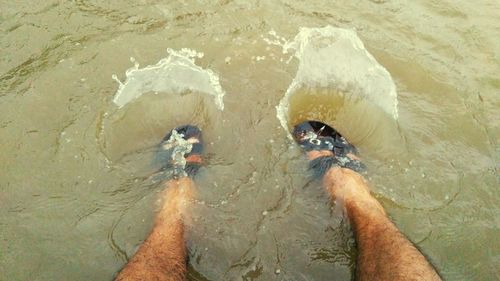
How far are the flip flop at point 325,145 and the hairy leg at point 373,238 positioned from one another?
3.1 inches

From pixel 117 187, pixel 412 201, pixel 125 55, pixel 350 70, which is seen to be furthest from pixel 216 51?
pixel 412 201

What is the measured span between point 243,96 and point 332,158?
85 cm

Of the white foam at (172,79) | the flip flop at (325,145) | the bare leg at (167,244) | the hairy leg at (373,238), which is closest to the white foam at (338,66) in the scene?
the flip flop at (325,145)

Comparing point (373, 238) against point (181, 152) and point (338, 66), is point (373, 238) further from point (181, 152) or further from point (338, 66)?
point (338, 66)

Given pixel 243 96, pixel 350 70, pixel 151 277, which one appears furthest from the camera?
pixel 350 70

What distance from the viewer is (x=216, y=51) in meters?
3.95

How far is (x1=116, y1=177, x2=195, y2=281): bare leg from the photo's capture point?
2.46m

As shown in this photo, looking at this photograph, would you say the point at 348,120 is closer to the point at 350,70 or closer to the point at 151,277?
the point at 350,70

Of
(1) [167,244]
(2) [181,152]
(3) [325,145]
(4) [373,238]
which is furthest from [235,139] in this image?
(4) [373,238]

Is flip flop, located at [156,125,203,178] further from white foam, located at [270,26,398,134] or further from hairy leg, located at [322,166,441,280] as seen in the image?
hairy leg, located at [322,166,441,280]

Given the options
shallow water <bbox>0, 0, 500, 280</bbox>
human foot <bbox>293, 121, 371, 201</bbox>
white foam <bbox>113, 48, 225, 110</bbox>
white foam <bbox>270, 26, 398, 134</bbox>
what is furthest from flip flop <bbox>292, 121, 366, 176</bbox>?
white foam <bbox>113, 48, 225, 110</bbox>

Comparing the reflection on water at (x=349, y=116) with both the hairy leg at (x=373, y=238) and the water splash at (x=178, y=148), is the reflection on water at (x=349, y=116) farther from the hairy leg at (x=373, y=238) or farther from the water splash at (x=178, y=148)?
the water splash at (x=178, y=148)

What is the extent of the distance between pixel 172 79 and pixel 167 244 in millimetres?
1543

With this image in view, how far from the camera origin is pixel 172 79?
3.76 m
